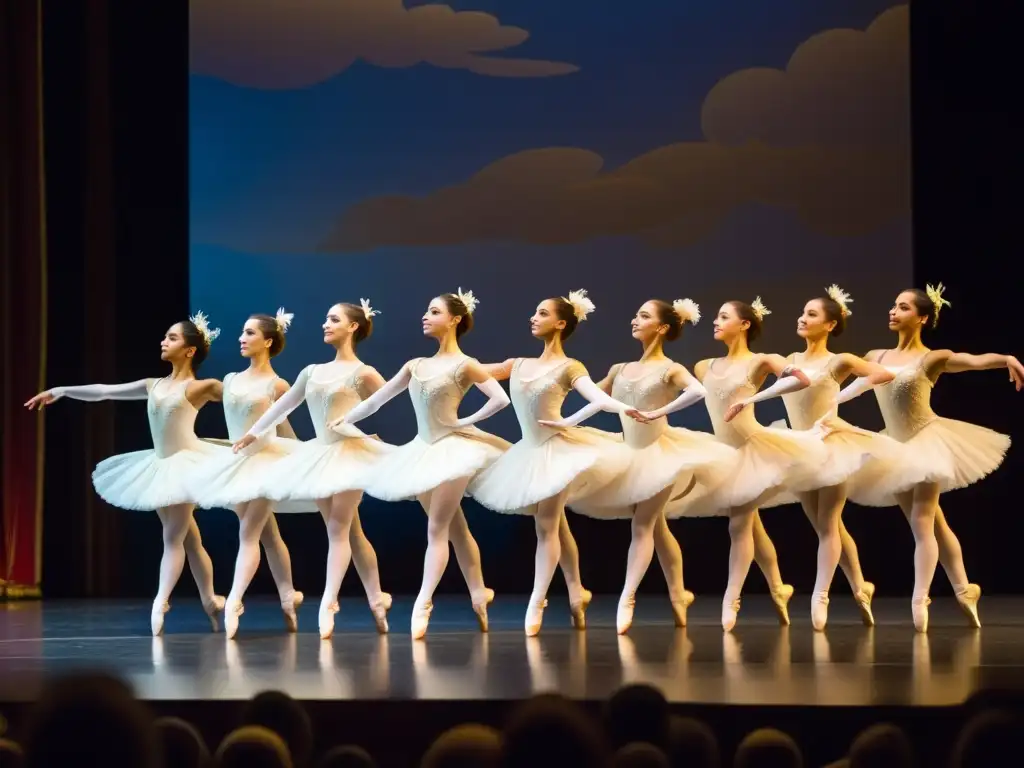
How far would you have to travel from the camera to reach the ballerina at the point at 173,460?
20.8ft

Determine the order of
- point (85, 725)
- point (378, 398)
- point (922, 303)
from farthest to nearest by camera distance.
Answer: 1. point (922, 303)
2. point (378, 398)
3. point (85, 725)

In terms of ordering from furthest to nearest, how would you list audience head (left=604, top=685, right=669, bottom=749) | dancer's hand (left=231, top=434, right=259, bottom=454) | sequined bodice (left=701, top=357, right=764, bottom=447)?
sequined bodice (left=701, top=357, right=764, bottom=447) → dancer's hand (left=231, top=434, right=259, bottom=454) → audience head (left=604, top=685, right=669, bottom=749)

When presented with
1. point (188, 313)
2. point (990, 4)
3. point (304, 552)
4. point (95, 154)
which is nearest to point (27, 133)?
point (95, 154)

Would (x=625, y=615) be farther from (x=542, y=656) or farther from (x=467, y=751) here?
(x=467, y=751)

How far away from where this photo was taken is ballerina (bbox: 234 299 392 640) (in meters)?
6.00

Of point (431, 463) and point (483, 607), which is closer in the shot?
point (431, 463)

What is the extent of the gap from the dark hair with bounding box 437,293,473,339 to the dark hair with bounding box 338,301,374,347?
1.22 ft

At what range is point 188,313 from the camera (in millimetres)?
8578

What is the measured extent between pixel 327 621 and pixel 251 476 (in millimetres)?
742

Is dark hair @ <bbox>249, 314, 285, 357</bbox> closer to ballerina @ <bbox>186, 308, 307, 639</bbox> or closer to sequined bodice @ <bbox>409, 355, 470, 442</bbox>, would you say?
ballerina @ <bbox>186, 308, 307, 639</bbox>

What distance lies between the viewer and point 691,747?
216 centimetres

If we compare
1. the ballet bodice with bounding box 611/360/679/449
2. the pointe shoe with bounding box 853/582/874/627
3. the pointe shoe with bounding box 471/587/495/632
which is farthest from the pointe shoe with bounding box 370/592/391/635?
the pointe shoe with bounding box 853/582/874/627

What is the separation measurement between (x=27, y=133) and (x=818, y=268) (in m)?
4.81

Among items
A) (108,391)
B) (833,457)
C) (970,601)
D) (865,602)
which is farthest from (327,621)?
(970,601)
